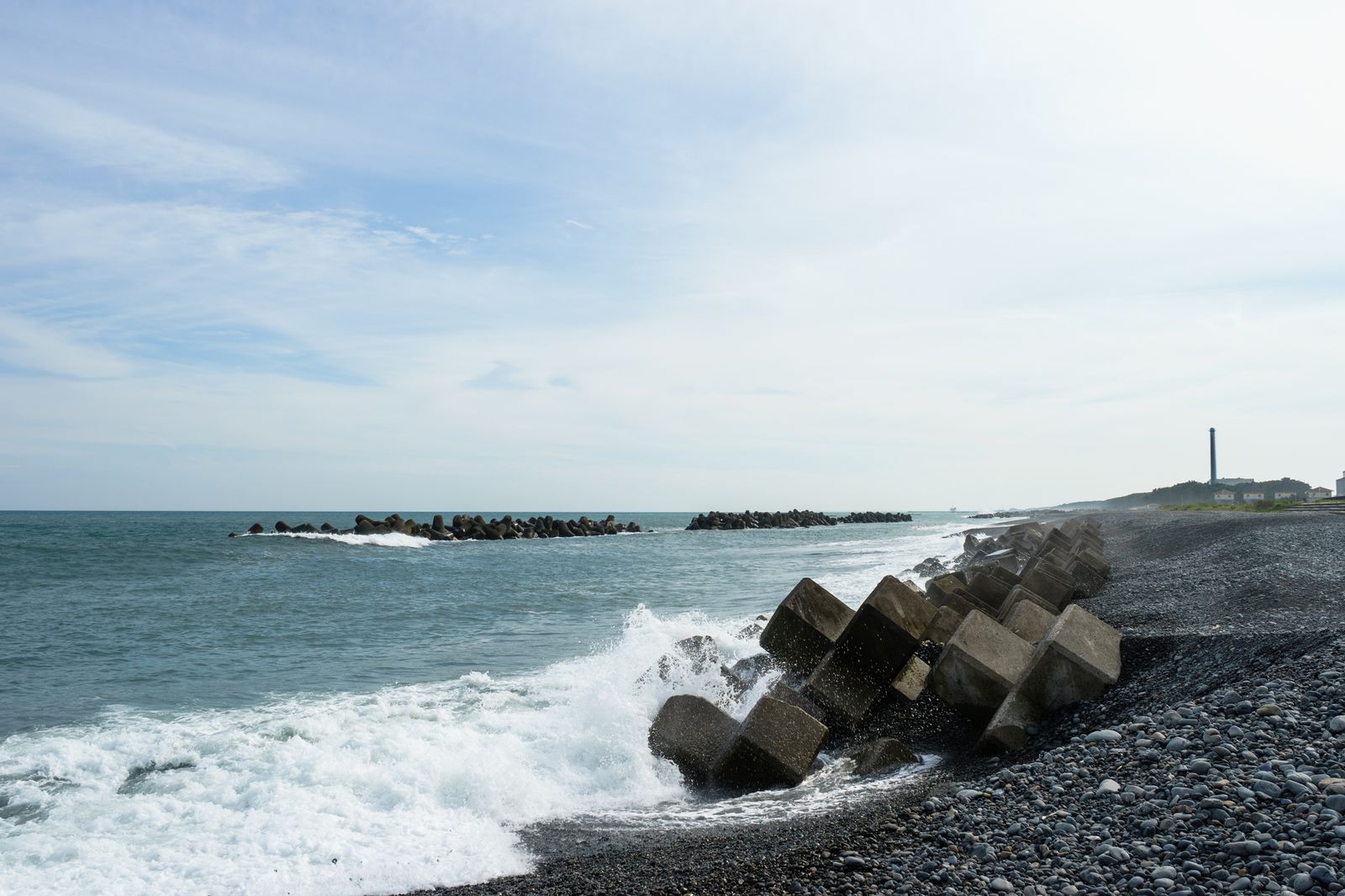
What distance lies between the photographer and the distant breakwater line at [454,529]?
49.3 metres

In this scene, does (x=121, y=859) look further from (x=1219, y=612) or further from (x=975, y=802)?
(x=1219, y=612)

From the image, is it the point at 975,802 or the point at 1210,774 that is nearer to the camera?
the point at 1210,774

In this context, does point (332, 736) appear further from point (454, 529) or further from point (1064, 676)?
point (454, 529)

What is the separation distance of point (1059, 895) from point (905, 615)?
5.19 m

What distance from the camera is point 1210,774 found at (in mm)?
4738

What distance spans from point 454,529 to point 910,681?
46598 mm

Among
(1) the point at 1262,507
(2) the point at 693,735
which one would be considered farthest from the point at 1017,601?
(1) the point at 1262,507

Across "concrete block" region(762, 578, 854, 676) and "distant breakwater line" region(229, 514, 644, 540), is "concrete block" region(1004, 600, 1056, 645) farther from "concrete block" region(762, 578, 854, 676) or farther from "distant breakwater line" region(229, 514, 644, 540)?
"distant breakwater line" region(229, 514, 644, 540)

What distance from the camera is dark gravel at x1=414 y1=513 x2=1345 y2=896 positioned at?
13.2 feet

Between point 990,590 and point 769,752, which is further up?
point 990,590

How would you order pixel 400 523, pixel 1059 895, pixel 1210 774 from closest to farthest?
pixel 1059 895 → pixel 1210 774 → pixel 400 523

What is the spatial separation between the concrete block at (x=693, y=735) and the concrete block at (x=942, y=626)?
2959 mm

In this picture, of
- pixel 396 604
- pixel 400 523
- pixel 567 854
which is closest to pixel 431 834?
pixel 567 854

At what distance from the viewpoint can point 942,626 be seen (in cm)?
959
